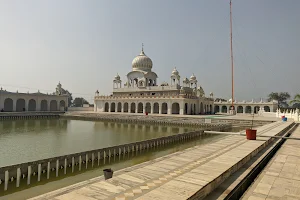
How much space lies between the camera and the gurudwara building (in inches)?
1741

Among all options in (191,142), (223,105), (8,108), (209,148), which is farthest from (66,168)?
(223,105)

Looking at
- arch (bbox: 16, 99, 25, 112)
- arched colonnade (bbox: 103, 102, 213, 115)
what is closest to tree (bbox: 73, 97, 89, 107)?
arch (bbox: 16, 99, 25, 112)

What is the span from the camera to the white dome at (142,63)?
53.7m

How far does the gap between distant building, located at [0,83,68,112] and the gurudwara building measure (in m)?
10.3

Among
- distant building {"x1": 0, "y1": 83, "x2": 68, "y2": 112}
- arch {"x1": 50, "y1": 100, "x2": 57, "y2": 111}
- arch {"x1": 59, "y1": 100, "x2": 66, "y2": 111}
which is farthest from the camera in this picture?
arch {"x1": 59, "y1": 100, "x2": 66, "y2": 111}

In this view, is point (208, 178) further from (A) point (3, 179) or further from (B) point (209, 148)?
(A) point (3, 179)

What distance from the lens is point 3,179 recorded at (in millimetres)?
8250

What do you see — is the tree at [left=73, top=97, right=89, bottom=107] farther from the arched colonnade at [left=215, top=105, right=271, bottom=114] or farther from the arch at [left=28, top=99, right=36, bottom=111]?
the arched colonnade at [left=215, top=105, right=271, bottom=114]

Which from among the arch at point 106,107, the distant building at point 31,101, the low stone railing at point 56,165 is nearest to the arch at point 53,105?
the distant building at point 31,101

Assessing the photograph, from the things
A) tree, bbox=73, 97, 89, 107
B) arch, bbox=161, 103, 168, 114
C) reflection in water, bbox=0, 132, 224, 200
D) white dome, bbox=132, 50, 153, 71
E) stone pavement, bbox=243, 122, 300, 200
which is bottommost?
reflection in water, bbox=0, 132, 224, 200

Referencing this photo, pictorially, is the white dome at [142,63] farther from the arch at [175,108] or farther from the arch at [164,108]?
the arch at [175,108]

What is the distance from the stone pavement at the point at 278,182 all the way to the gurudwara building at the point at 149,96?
3299 centimetres

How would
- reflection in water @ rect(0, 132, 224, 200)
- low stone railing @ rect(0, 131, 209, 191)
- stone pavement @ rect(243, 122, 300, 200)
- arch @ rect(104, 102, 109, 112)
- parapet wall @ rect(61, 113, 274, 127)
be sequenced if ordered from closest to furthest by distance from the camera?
stone pavement @ rect(243, 122, 300, 200) < reflection in water @ rect(0, 132, 224, 200) < low stone railing @ rect(0, 131, 209, 191) < parapet wall @ rect(61, 113, 274, 127) < arch @ rect(104, 102, 109, 112)

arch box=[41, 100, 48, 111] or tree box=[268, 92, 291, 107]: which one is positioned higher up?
tree box=[268, 92, 291, 107]
